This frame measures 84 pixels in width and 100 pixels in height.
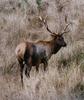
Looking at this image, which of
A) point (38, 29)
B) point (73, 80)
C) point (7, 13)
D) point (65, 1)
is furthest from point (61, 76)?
point (65, 1)

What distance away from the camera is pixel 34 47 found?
12.0m

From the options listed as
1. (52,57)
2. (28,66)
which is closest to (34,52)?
(28,66)

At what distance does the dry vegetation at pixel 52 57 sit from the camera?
9992 millimetres

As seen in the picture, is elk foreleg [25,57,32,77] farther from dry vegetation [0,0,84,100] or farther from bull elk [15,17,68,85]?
dry vegetation [0,0,84,100]

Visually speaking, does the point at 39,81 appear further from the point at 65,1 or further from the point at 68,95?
the point at 65,1

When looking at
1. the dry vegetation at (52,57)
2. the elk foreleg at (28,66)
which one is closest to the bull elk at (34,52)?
the elk foreleg at (28,66)

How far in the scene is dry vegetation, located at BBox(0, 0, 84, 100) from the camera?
32.8 feet

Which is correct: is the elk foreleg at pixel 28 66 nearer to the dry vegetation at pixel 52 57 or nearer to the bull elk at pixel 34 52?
the bull elk at pixel 34 52

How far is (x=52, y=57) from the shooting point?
13242 millimetres

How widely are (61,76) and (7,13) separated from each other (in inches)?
324

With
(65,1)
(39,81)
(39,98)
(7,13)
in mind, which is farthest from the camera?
(65,1)

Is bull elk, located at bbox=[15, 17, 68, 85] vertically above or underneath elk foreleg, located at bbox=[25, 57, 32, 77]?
above

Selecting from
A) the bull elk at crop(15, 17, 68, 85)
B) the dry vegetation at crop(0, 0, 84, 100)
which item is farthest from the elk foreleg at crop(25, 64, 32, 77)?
the dry vegetation at crop(0, 0, 84, 100)

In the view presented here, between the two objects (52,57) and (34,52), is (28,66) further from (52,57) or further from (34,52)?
(52,57)
